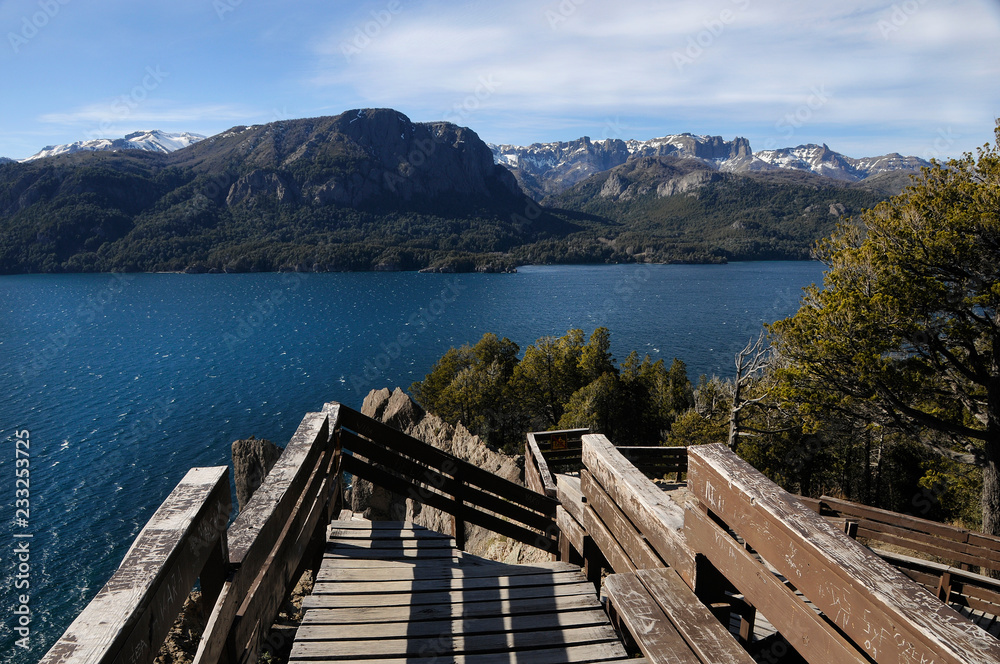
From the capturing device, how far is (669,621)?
2758mm

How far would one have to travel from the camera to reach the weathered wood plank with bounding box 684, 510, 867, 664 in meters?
1.95

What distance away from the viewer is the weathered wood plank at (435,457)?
4.75 meters

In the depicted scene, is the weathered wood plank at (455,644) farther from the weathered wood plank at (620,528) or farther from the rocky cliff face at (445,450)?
the rocky cliff face at (445,450)

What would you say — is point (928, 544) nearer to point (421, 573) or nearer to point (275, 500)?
point (421, 573)

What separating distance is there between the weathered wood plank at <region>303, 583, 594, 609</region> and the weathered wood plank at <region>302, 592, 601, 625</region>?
0.04 meters

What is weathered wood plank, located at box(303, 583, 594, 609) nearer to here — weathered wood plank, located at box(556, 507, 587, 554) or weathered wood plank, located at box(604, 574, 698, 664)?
weathered wood plank, located at box(556, 507, 587, 554)

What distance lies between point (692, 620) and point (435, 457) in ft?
9.08

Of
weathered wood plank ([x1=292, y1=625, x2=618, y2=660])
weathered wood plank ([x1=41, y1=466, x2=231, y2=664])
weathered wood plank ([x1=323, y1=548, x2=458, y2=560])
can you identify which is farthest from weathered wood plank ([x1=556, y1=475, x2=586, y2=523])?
weathered wood plank ([x1=41, y1=466, x2=231, y2=664])

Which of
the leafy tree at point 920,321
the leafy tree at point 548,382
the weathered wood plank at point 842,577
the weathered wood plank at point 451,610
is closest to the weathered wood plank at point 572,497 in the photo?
the weathered wood plank at point 451,610

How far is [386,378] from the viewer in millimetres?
58875

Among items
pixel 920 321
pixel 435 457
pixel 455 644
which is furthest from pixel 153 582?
pixel 920 321

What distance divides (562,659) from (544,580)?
2.99 feet

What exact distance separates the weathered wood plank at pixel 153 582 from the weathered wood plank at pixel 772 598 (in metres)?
2.28

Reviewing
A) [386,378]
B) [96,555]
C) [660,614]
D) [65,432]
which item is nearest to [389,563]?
[660,614]
